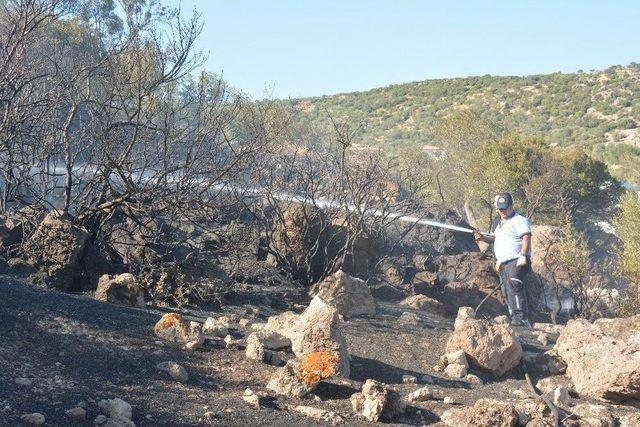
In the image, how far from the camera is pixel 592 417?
532 cm

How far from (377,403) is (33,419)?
6.35 ft

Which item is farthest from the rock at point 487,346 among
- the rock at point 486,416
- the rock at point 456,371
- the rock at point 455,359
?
the rock at point 486,416

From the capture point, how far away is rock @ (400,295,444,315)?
910 cm

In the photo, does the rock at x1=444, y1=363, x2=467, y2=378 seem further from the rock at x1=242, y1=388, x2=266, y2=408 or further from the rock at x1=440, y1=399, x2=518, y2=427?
the rock at x1=242, y1=388, x2=266, y2=408

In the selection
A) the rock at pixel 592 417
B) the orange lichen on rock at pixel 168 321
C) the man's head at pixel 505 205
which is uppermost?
the man's head at pixel 505 205

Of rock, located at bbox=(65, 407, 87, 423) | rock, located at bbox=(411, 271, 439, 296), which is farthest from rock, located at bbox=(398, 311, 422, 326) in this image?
rock, located at bbox=(65, 407, 87, 423)

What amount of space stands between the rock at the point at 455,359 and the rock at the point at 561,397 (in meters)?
0.77

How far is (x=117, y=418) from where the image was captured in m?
4.22

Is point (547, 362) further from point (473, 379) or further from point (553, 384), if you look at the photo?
point (473, 379)

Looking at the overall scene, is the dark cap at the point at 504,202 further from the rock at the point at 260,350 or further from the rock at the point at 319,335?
the rock at the point at 260,350

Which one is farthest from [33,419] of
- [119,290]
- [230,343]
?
[119,290]

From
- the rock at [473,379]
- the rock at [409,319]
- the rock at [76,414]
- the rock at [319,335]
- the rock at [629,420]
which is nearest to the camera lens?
the rock at [76,414]

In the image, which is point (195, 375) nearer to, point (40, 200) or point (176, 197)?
point (176, 197)

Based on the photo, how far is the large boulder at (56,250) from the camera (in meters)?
7.08
